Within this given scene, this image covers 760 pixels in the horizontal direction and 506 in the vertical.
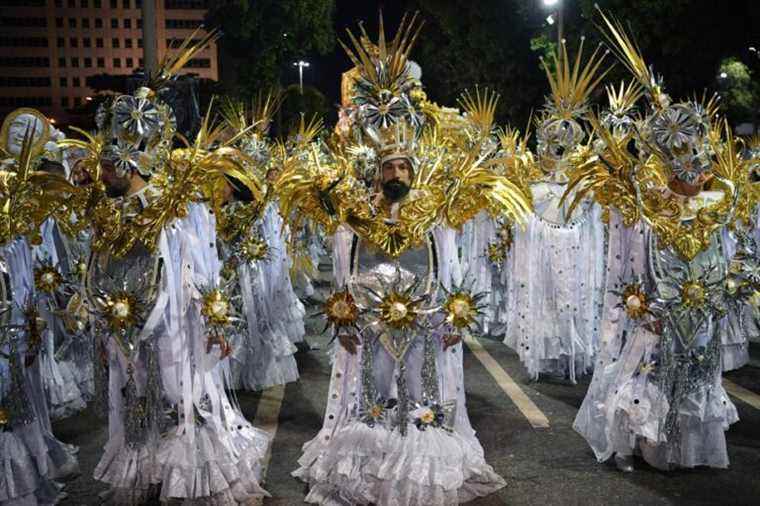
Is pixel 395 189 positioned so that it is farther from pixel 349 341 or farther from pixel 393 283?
pixel 349 341

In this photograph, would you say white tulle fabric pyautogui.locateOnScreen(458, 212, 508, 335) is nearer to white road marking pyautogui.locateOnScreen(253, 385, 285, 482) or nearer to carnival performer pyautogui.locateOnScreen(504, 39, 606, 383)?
carnival performer pyautogui.locateOnScreen(504, 39, 606, 383)

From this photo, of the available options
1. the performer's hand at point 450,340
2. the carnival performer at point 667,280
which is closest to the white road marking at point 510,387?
the carnival performer at point 667,280

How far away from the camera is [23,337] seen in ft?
16.9

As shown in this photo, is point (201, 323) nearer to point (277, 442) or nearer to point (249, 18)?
point (277, 442)

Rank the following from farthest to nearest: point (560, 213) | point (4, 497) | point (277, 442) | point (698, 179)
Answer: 1. point (560, 213)
2. point (277, 442)
3. point (698, 179)
4. point (4, 497)

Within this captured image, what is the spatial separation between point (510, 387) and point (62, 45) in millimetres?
31390

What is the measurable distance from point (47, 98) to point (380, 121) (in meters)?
35.4

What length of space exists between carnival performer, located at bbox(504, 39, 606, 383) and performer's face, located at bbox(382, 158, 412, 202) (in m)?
3.73

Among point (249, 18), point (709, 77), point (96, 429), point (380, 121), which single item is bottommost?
point (96, 429)

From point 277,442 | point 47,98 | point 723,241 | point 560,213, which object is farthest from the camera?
point 47,98

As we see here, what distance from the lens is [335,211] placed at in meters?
5.02

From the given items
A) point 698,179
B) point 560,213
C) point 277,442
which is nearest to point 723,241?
point 698,179

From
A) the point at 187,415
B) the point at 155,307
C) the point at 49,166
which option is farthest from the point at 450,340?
the point at 49,166

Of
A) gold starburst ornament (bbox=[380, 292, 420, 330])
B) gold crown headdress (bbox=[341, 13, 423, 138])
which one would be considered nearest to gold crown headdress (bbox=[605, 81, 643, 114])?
gold crown headdress (bbox=[341, 13, 423, 138])
